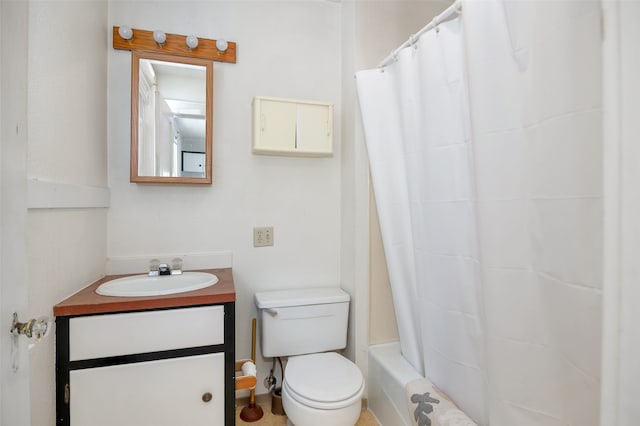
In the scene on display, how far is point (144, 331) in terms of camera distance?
1.20 meters

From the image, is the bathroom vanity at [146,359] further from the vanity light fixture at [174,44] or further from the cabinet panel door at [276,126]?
the vanity light fixture at [174,44]

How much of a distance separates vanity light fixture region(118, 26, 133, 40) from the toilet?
1510mm

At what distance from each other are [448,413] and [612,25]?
4.16ft

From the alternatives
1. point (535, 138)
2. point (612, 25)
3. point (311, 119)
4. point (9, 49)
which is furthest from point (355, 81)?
point (9, 49)

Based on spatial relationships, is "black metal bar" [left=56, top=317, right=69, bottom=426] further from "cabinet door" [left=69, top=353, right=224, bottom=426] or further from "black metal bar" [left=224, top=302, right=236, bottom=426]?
"black metal bar" [left=224, top=302, right=236, bottom=426]

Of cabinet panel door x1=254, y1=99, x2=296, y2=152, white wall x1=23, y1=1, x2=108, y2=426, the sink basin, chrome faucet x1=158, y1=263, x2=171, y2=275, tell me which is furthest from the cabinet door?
cabinet panel door x1=254, y1=99, x2=296, y2=152

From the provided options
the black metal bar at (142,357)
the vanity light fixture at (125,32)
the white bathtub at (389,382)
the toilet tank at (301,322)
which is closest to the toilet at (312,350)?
the toilet tank at (301,322)

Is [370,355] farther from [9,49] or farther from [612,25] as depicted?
[9,49]

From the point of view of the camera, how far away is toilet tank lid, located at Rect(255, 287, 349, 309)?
1.66 metres

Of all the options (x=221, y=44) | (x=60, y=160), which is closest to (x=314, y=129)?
(x=221, y=44)

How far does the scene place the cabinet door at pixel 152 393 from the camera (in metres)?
1.15

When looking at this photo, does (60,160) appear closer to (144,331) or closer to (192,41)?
(144,331)

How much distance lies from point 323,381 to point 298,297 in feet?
1.46

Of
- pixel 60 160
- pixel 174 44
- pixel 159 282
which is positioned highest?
pixel 174 44
